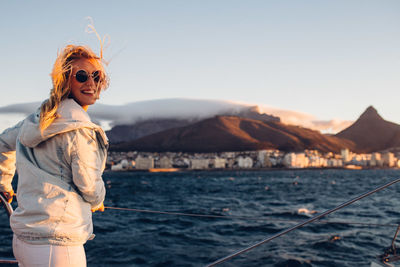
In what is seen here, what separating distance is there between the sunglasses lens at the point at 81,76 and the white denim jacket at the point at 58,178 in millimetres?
245

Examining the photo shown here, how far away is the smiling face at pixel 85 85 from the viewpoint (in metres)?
2.04

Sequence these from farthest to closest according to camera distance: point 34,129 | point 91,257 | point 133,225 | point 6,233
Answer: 1. point 133,225
2. point 6,233
3. point 91,257
4. point 34,129

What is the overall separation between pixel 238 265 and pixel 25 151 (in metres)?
8.72

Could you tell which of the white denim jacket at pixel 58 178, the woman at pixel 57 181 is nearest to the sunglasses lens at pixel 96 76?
the woman at pixel 57 181

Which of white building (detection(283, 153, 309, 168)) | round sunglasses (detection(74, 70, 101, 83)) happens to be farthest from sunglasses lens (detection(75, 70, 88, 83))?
white building (detection(283, 153, 309, 168))

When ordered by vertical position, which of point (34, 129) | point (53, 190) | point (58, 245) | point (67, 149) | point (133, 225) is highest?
point (34, 129)

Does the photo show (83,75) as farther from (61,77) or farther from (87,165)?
(87,165)

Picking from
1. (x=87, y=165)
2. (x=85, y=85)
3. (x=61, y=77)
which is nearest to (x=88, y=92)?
(x=85, y=85)

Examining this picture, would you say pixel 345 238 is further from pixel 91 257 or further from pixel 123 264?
pixel 91 257

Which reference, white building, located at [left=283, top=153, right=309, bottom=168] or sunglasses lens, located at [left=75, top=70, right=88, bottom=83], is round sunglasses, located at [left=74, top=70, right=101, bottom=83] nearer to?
sunglasses lens, located at [left=75, top=70, right=88, bottom=83]

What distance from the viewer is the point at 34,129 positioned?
1.71 m

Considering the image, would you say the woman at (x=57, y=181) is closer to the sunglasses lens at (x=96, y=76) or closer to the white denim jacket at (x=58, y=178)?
the white denim jacket at (x=58, y=178)

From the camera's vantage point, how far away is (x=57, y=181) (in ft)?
5.83

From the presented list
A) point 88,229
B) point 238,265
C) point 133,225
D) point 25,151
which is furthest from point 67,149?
point 133,225
